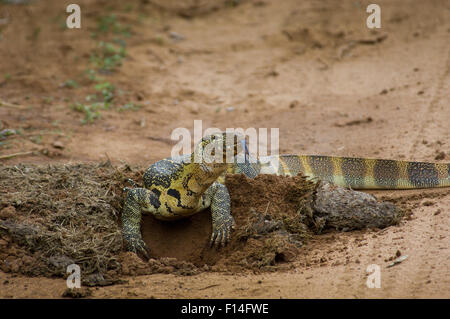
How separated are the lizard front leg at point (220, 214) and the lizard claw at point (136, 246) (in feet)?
2.28

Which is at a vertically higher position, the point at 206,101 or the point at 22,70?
the point at 22,70

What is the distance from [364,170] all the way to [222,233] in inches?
83.8

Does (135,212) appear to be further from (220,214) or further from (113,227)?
Answer: (220,214)

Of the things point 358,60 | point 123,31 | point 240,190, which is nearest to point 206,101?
point 358,60

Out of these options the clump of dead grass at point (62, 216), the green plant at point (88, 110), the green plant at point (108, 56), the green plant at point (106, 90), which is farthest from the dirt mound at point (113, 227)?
the green plant at point (108, 56)

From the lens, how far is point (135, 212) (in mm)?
5664

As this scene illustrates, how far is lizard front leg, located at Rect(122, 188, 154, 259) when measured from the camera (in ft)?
18.2

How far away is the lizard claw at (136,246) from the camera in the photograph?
5474 millimetres

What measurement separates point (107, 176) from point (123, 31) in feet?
28.1

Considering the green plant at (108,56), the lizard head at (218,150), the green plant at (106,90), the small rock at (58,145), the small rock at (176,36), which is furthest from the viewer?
the small rock at (176,36)

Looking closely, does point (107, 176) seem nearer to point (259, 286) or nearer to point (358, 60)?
point (259, 286)

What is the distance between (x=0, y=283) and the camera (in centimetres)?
453

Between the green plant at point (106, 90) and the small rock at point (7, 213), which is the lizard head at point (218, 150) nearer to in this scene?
the small rock at point (7, 213)

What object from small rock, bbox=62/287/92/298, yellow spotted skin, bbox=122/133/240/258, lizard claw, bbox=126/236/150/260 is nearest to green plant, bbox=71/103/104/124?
yellow spotted skin, bbox=122/133/240/258
